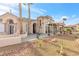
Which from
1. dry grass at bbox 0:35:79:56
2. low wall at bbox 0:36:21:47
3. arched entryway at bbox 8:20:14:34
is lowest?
dry grass at bbox 0:35:79:56

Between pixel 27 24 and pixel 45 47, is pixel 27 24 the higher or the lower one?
the higher one

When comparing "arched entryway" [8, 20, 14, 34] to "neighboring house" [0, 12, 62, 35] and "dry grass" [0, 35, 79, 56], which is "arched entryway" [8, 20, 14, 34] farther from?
"dry grass" [0, 35, 79, 56]

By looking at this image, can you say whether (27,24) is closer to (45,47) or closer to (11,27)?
(11,27)

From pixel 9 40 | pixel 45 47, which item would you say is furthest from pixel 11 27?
pixel 45 47

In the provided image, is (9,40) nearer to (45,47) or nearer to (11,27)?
(11,27)

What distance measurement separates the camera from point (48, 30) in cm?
249

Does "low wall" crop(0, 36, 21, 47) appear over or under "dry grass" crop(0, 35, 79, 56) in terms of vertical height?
over

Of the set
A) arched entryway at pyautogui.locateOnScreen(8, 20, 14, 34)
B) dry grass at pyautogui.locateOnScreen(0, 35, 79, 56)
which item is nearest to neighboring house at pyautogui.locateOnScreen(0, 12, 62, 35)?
arched entryway at pyautogui.locateOnScreen(8, 20, 14, 34)

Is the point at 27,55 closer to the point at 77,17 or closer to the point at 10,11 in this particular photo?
the point at 10,11

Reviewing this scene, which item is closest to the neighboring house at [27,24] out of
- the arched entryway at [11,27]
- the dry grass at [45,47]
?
the arched entryway at [11,27]

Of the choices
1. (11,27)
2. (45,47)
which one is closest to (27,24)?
(11,27)

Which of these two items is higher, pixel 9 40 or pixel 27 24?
pixel 27 24

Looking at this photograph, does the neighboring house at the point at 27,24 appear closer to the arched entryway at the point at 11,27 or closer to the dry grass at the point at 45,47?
the arched entryway at the point at 11,27

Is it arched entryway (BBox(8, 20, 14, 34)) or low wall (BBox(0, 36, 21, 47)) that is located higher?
arched entryway (BBox(8, 20, 14, 34))
